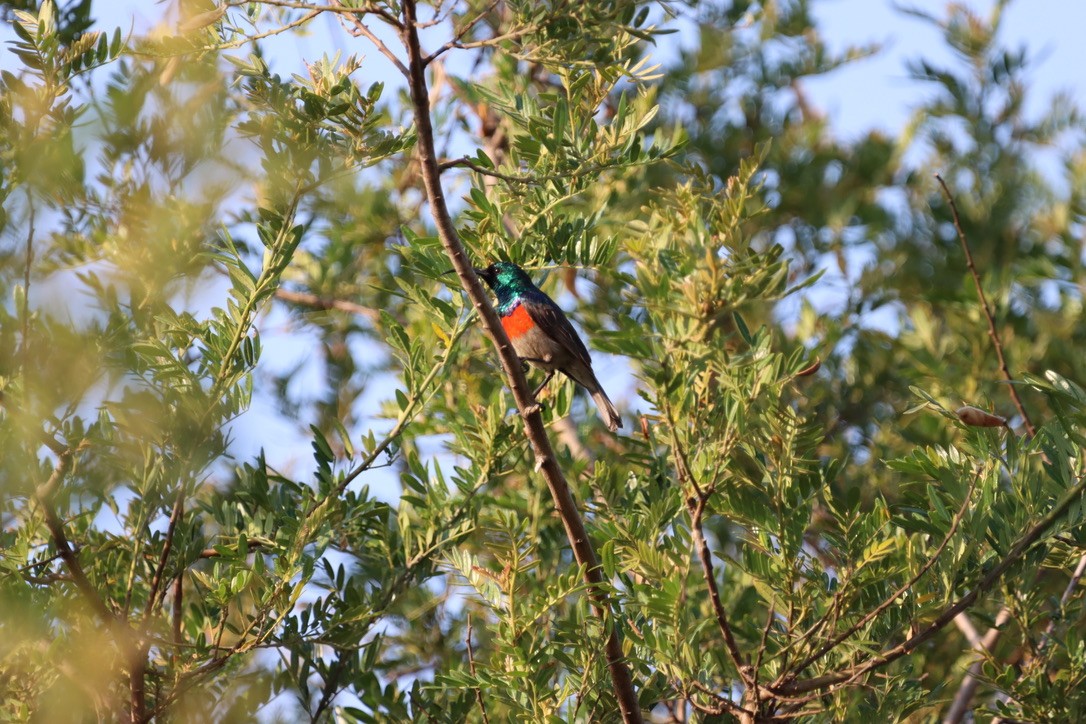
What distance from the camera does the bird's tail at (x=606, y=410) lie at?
5.11m

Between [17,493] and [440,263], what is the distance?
1.56m

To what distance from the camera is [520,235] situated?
361 centimetres

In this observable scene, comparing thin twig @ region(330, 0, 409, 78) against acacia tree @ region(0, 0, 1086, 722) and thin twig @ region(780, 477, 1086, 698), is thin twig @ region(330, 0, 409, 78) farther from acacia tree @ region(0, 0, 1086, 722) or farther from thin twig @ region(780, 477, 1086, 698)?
thin twig @ region(780, 477, 1086, 698)

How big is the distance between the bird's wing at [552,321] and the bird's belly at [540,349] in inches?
1.2

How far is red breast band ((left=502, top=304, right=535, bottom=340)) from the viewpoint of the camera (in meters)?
5.66

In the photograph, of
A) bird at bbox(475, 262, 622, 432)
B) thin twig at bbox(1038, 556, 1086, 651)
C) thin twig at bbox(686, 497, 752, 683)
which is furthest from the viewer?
bird at bbox(475, 262, 622, 432)

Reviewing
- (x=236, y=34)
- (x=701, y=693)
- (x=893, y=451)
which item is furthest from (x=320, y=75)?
(x=893, y=451)

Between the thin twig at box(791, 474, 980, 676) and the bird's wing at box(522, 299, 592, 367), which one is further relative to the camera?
the bird's wing at box(522, 299, 592, 367)

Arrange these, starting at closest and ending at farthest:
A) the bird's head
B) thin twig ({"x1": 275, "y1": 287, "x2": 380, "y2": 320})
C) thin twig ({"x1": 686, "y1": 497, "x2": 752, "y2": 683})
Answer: thin twig ({"x1": 686, "y1": 497, "x2": 752, "y2": 683})
the bird's head
thin twig ({"x1": 275, "y1": 287, "x2": 380, "y2": 320})

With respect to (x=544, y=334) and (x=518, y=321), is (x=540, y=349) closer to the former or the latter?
(x=544, y=334)

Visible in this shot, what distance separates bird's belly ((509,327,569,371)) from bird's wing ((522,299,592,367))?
0.03 metres

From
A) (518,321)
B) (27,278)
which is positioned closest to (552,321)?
(518,321)

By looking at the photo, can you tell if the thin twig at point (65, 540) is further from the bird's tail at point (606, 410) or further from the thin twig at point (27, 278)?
the bird's tail at point (606, 410)

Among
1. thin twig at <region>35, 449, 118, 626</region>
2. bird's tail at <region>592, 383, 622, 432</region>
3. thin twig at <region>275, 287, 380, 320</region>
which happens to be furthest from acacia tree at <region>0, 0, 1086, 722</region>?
thin twig at <region>275, 287, 380, 320</region>
